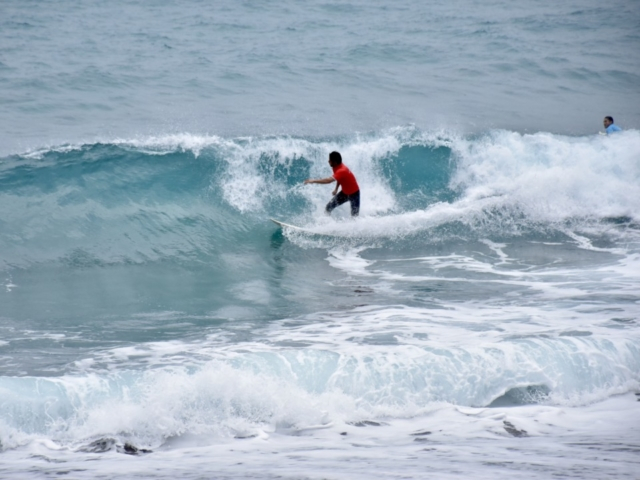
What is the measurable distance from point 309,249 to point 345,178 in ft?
4.48

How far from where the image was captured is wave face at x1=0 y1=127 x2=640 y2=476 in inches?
237

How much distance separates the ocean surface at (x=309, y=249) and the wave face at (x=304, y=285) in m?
0.04

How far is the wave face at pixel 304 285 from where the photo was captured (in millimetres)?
6031

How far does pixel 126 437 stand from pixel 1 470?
0.94m

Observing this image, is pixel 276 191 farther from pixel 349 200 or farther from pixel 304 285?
pixel 304 285

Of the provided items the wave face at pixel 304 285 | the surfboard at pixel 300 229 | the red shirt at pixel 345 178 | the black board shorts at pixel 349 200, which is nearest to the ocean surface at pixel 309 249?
the wave face at pixel 304 285

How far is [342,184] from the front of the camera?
469 inches

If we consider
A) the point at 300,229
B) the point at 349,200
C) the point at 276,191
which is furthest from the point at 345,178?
the point at 276,191

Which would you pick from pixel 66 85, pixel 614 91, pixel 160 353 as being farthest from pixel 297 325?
pixel 614 91

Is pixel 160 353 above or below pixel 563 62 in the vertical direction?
below

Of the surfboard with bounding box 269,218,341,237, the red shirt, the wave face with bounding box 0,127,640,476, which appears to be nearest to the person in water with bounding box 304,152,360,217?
the red shirt

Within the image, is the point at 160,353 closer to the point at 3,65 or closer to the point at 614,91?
the point at 3,65

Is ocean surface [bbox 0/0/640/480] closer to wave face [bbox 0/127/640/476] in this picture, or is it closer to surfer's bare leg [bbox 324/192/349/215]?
wave face [bbox 0/127/640/476]

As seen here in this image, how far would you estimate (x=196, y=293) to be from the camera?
9.61m
